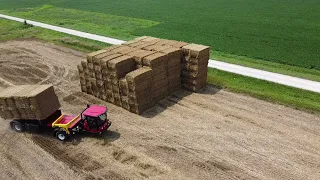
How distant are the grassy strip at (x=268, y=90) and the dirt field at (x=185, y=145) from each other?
736 millimetres

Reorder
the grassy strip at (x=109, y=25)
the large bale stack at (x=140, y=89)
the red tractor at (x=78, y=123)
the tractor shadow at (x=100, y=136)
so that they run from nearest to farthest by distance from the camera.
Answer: the red tractor at (x=78, y=123)
the tractor shadow at (x=100, y=136)
the large bale stack at (x=140, y=89)
the grassy strip at (x=109, y=25)

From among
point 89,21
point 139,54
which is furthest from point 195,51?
point 89,21

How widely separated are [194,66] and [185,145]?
260 inches

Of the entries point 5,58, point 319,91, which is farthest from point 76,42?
point 319,91

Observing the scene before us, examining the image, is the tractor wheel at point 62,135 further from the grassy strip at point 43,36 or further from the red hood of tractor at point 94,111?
the grassy strip at point 43,36

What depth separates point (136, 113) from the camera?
62.5ft

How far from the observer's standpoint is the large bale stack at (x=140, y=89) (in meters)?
18.2

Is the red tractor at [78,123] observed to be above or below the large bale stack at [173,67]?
below

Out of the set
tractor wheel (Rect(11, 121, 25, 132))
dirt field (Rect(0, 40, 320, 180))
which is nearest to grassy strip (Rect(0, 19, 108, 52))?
dirt field (Rect(0, 40, 320, 180))

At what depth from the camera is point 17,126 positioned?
17.6m

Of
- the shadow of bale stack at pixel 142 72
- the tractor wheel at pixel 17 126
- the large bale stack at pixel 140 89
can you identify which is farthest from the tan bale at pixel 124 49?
the tractor wheel at pixel 17 126

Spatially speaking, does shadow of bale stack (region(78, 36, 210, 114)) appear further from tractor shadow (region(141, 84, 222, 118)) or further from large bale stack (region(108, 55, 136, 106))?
tractor shadow (region(141, 84, 222, 118))

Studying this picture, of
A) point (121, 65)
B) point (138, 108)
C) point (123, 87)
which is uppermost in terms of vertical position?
point (121, 65)

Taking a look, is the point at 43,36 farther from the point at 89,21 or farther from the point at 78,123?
the point at 78,123
